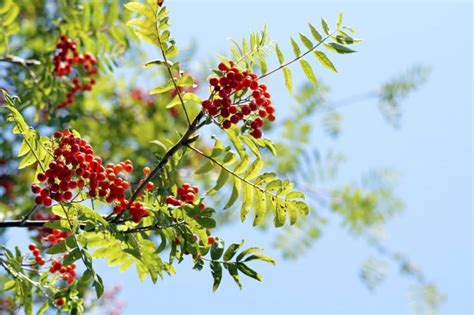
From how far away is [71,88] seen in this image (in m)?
5.01

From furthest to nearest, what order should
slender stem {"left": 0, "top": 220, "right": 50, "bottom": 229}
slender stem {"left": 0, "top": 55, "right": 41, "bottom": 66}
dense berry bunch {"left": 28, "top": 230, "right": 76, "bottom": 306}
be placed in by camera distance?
slender stem {"left": 0, "top": 55, "right": 41, "bottom": 66} → dense berry bunch {"left": 28, "top": 230, "right": 76, "bottom": 306} → slender stem {"left": 0, "top": 220, "right": 50, "bottom": 229}

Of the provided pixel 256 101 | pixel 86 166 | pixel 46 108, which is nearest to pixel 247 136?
pixel 256 101

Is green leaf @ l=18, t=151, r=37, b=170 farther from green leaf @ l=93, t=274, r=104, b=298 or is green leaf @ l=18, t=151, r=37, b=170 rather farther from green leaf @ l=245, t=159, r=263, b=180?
green leaf @ l=245, t=159, r=263, b=180

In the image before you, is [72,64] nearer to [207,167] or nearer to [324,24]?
[207,167]

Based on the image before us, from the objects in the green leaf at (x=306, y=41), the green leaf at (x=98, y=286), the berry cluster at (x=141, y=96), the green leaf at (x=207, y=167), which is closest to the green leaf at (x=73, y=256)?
the green leaf at (x=98, y=286)

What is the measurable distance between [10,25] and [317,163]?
462 cm

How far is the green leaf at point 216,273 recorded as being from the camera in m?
2.91

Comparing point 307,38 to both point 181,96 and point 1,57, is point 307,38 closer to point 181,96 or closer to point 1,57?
point 181,96

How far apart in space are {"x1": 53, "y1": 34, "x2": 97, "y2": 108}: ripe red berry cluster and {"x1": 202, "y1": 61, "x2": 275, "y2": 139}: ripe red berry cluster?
7.62 ft

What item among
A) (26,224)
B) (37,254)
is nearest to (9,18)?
(37,254)

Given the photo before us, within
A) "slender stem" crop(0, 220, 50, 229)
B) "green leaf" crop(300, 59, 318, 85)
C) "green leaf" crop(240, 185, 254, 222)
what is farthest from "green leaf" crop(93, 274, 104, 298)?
"green leaf" crop(300, 59, 318, 85)

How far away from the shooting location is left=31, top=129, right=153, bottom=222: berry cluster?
2.81 m

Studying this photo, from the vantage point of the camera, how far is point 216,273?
115 inches

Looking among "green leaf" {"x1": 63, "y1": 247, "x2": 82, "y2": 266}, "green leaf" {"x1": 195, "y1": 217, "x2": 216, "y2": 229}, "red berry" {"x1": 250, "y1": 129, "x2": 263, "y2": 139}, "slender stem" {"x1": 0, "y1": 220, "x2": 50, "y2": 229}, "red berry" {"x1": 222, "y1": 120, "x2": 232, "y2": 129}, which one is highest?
"red berry" {"x1": 250, "y1": 129, "x2": 263, "y2": 139}
